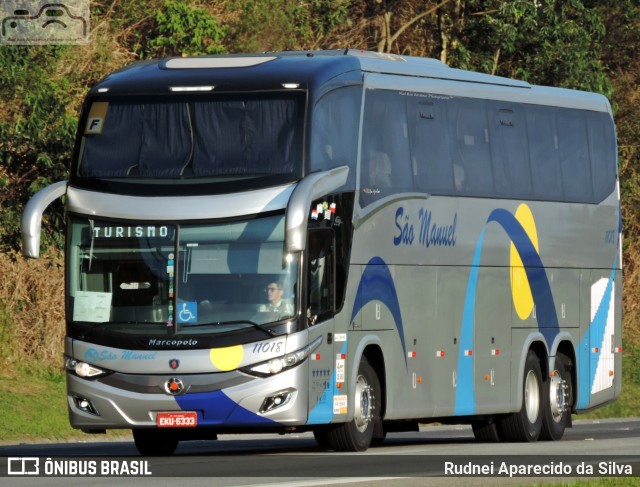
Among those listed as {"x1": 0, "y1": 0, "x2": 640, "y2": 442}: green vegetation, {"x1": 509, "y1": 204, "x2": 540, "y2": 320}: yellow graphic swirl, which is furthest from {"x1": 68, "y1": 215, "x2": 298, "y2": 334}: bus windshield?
{"x1": 0, "y1": 0, "x2": 640, "y2": 442}: green vegetation

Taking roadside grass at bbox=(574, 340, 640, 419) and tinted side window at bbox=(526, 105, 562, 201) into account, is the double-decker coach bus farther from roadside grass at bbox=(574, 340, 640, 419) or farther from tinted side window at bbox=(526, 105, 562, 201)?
roadside grass at bbox=(574, 340, 640, 419)

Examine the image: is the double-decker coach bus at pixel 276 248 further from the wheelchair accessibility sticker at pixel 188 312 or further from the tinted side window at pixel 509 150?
the tinted side window at pixel 509 150

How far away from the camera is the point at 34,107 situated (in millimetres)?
30312

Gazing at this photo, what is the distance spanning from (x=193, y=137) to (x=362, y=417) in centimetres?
380

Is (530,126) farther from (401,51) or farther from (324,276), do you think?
(401,51)

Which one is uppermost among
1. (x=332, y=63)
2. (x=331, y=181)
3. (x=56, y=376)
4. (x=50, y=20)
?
(x=50, y=20)

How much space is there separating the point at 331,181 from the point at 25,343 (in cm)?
1351

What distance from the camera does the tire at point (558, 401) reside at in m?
25.6

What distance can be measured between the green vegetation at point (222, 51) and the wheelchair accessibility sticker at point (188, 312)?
8107 mm

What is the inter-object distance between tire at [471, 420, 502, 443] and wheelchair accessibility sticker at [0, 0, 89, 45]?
11.4 m

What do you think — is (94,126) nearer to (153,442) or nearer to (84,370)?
(84,370)

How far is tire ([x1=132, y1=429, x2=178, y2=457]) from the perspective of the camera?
2123 cm

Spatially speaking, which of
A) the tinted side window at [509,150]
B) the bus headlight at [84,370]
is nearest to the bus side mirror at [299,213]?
the bus headlight at [84,370]

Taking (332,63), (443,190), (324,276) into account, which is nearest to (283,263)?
(324,276)
